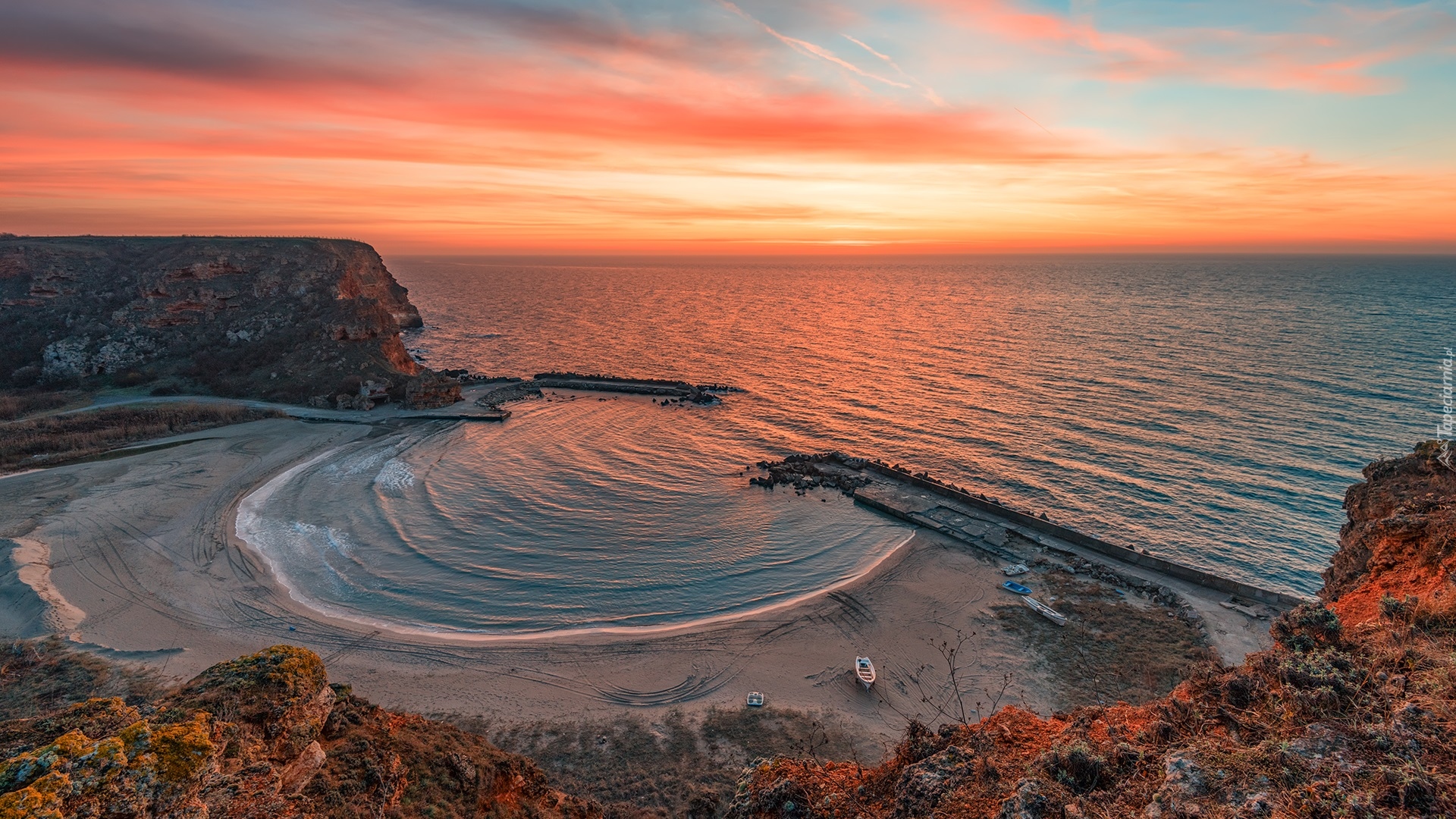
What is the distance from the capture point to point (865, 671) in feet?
76.7

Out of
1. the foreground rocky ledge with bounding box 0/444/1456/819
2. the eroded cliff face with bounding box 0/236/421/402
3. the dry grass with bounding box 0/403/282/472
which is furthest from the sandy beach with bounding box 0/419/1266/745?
the eroded cliff face with bounding box 0/236/421/402

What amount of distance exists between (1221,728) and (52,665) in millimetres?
35351

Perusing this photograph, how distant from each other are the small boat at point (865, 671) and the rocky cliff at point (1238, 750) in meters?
12.9

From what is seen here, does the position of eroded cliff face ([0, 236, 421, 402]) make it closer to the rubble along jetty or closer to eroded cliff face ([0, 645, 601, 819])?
the rubble along jetty

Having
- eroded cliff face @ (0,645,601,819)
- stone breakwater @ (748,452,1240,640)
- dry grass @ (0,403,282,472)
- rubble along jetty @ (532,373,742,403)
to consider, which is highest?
eroded cliff face @ (0,645,601,819)

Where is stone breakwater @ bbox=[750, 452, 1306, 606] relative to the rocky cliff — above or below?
below

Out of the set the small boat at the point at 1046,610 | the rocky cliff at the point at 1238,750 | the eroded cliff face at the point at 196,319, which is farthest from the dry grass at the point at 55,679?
the eroded cliff face at the point at 196,319

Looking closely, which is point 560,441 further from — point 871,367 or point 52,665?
point 871,367

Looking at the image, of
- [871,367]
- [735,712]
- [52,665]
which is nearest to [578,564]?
[735,712]

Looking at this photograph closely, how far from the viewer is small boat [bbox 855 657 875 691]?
904 inches

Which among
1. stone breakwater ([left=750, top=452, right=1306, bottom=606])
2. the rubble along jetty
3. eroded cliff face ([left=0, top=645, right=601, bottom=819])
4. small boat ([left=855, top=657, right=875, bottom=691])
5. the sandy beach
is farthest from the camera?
the rubble along jetty

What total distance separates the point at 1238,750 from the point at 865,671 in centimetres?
1716

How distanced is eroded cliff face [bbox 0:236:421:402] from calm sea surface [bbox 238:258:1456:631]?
16.8 metres

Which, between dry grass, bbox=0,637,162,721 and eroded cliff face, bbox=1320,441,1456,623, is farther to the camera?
dry grass, bbox=0,637,162,721
